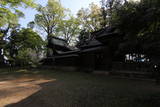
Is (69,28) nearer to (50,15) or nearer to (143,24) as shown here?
(50,15)

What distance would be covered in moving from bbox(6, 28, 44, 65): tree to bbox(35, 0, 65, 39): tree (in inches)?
374

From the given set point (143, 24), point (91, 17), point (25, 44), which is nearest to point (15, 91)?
point (143, 24)

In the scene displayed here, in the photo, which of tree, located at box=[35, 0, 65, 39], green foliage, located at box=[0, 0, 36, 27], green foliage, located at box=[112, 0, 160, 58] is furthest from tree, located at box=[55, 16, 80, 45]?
green foliage, located at box=[112, 0, 160, 58]

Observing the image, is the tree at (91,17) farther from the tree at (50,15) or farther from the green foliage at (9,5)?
the green foliage at (9,5)

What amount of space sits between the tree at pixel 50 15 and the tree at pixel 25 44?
9490mm

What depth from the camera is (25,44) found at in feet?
61.2

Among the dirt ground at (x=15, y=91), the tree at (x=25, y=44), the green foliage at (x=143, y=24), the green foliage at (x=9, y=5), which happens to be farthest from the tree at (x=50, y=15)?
the green foliage at (x=143, y=24)

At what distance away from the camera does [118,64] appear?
12008 mm

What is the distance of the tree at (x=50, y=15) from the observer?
27656 mm

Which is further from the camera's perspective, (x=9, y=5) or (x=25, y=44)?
(x=25, y=44)

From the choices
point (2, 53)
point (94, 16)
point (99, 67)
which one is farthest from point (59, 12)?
point (99, 67)

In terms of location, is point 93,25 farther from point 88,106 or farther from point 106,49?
point 88,106

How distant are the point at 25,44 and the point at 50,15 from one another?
41.9ft

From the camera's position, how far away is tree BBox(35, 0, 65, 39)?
90.7ft
